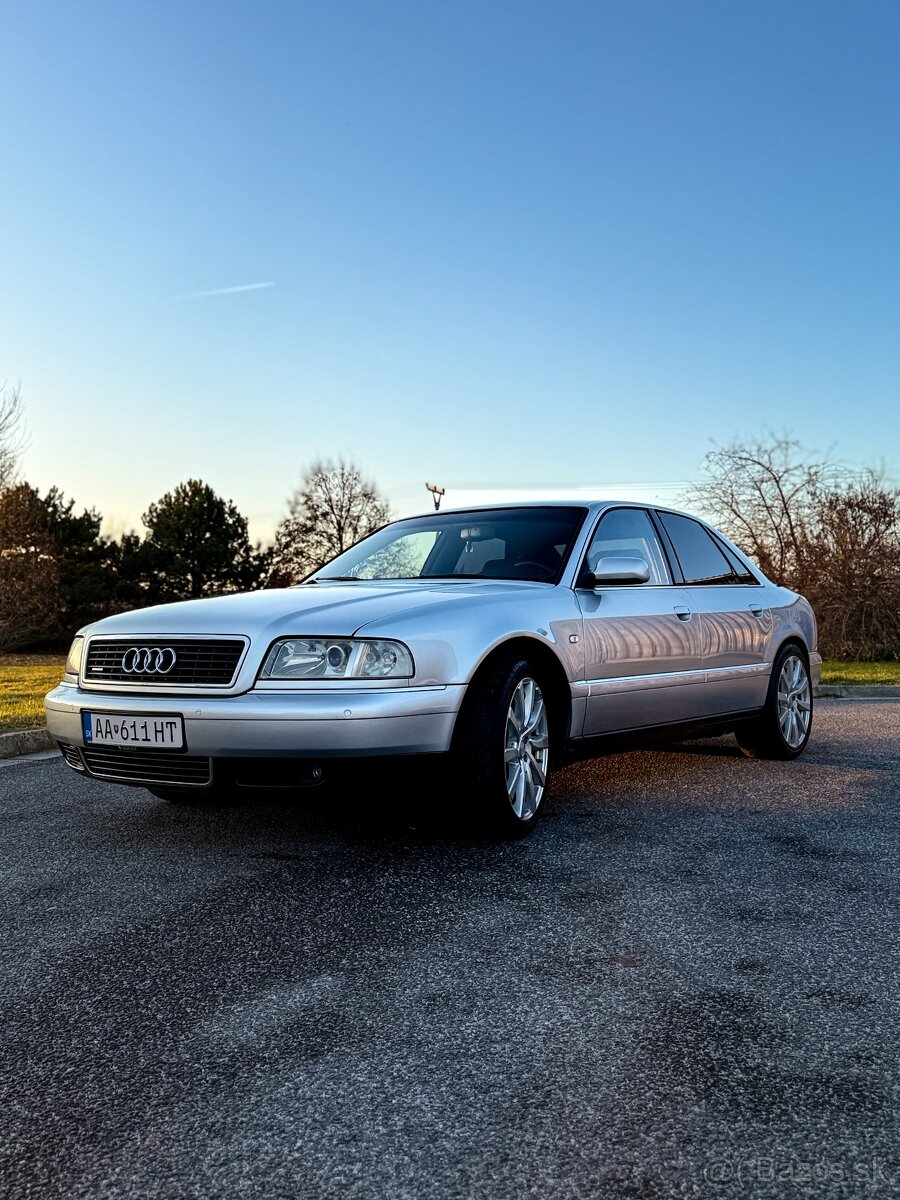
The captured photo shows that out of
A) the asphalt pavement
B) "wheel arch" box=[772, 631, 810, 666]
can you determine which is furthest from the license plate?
"wheel arch" box=[772, 631, 810, 666]

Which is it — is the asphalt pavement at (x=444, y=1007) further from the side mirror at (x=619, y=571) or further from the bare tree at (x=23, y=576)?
the bare tree at (x=23, y=576)

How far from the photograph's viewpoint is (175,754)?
13.8 ft

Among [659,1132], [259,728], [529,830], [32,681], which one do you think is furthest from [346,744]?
[32,681]

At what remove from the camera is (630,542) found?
19.5ft

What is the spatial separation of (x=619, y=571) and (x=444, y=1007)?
2.90 metres

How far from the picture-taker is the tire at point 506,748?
432 centimetres

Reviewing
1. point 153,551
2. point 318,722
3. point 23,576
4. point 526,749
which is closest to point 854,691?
point 526,749

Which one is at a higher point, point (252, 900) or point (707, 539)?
point (707, 539)

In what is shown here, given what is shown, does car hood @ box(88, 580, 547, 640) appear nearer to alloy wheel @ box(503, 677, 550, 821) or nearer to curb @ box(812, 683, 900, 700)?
alloy wheel @ box(503, 677, 550, 821)

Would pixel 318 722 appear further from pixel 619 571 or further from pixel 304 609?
pixel 619 571

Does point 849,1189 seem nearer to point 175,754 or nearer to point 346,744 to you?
point 346,744

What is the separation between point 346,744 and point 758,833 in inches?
78.3

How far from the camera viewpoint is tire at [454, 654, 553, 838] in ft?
14.2

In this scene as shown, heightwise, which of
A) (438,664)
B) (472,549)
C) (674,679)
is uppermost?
(472,549)
